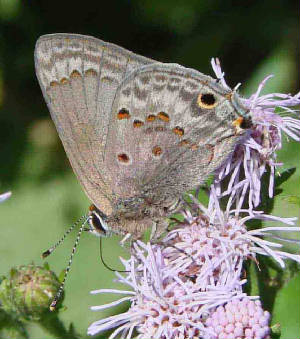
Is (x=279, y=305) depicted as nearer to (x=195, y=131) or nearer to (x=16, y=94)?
(x=195, y=131)

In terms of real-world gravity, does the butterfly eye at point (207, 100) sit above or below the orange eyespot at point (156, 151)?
above

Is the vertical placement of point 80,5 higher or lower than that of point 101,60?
higher

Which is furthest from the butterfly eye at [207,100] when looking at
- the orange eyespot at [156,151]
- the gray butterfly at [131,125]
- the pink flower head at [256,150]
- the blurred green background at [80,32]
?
the blurred green background at [80,32]

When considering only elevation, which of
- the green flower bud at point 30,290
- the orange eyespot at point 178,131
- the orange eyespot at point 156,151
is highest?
the orange eyespot at point 178,131

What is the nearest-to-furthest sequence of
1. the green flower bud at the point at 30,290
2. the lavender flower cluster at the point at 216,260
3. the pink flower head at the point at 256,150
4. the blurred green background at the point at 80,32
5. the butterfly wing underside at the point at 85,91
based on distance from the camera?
the lavender flower cluster at the point at 216,260, the pink flower head at the point at 256,150, the butterfly wing underside at the point at 85,91, the green flower bud at the point at 30,290, the blurred green background at the point at 80,32

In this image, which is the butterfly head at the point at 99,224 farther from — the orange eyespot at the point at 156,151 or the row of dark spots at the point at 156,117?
the row of dark spots at the point at 156,117

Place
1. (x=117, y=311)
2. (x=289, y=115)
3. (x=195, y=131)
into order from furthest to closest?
(x=117, y=311) → (x=289, y=115) → (x=195, y=131)

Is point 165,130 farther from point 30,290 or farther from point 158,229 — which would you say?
point 30,290

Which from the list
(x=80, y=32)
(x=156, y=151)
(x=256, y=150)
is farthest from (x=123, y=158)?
(x=80, y=32)

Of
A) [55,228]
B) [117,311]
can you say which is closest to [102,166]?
[117,311]
